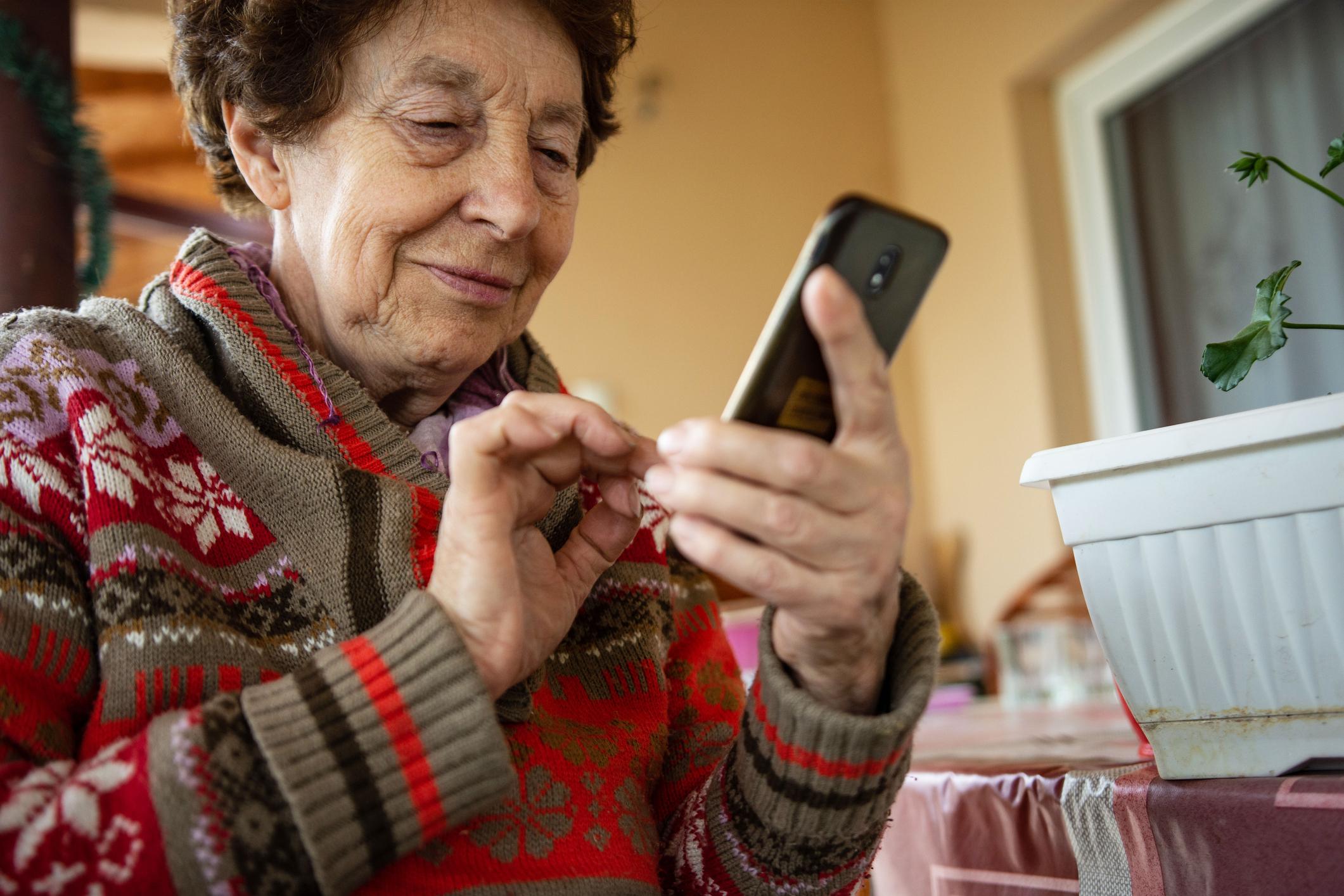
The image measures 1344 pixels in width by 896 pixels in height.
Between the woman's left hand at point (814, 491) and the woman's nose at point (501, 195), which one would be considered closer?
the woman's left hand at point (814, 491)

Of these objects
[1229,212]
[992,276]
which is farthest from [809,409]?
[992,276]

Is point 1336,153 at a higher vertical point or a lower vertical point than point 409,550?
higher

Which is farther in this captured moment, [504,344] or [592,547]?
[504,344]

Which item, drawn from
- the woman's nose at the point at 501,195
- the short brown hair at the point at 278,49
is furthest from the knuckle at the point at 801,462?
the short brown hair at the point at 278,49

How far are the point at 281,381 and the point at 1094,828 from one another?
2.21 feet

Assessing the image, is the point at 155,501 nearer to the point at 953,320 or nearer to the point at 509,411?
the point at 509,411

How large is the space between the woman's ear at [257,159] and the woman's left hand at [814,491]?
1.81 feet

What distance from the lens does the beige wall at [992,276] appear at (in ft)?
10.4

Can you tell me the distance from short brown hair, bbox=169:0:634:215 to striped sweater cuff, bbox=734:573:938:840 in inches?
22.8

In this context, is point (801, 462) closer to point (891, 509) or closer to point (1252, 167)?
point (891, 509)

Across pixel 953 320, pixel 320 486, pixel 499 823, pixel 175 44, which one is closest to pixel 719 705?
pixel 499 823

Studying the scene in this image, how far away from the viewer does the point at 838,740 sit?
0.66m

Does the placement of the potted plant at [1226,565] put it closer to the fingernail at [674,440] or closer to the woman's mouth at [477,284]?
the fingernail at [674,440]

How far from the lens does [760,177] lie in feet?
11.7
